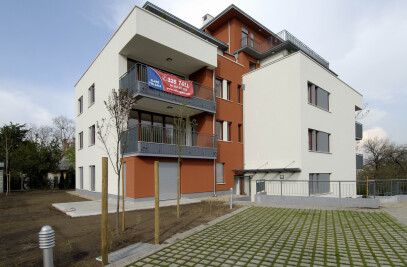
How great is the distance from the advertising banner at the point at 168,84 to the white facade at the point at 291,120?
5.69m

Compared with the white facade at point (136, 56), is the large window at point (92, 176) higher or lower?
lower

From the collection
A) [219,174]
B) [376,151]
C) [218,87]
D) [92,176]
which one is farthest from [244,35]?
[376,151]

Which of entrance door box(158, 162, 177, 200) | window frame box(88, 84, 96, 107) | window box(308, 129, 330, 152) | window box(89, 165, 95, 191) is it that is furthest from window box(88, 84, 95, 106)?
window box(308, 129, 330, 152)

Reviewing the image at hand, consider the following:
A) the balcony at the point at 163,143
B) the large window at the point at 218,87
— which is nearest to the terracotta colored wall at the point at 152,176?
the balcony at the point at 163,143

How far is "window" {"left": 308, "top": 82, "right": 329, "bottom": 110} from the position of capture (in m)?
17.2

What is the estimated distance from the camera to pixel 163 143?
45.8 ft

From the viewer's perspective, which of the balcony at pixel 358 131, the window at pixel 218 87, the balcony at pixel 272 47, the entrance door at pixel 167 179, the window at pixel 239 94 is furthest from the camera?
the balcony at pixel 358 131

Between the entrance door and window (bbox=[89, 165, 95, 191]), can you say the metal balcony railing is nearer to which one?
the entrance door

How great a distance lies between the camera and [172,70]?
17.5 metres

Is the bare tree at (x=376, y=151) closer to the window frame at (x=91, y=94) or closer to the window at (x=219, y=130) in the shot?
the window at (x=219, y=130)

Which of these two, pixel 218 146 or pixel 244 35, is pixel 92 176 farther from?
pixel 244 35

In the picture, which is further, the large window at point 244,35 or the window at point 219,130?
the large window at point 244,35

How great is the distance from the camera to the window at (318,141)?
672 inches

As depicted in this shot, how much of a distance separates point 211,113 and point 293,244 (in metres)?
12.1
